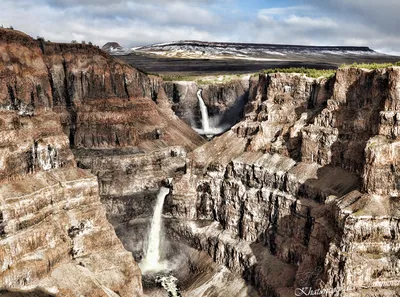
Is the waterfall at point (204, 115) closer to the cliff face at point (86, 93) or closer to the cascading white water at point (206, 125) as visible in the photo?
the cascading white water at point (206, 125)

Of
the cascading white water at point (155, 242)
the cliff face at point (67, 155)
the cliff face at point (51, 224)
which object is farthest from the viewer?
the cascading white water at point (155, 242)

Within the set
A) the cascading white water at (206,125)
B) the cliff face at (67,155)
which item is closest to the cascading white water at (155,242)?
the cliff face at (67,155)

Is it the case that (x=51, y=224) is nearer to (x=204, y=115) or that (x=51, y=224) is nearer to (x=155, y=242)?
(x=155, y=242)

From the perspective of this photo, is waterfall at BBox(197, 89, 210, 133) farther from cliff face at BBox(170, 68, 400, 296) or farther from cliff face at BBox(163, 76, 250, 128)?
cliff face at BBox(170, 68, 400, 296)

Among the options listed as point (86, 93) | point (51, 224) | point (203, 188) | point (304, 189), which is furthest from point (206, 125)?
point (51, 224)

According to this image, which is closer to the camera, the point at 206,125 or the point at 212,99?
the point at 206,125

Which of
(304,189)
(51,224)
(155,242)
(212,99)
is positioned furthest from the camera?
(212,99)

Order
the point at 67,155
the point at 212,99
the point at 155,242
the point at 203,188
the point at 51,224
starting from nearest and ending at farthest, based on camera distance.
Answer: the point at 51,224, the point at 67,155, the point at 155,242, the point at 203,188, the point at 212,99
